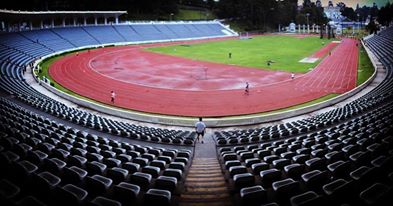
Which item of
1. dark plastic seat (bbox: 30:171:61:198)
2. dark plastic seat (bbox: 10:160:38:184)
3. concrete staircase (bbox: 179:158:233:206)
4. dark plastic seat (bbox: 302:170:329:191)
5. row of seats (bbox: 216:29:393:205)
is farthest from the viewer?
concrete staircase (bbox: 179:158:233:206)

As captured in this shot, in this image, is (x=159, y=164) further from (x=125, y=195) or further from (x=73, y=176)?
(x=125, y=195)

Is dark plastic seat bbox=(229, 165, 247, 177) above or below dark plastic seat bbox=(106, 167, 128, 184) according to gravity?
below

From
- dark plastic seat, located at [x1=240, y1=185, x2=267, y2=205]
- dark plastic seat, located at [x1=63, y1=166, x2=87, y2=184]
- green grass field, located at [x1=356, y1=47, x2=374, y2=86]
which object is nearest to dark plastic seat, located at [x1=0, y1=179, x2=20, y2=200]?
dark plastic seat, located at [x1=63, y1=166, x2=87, y2=184]

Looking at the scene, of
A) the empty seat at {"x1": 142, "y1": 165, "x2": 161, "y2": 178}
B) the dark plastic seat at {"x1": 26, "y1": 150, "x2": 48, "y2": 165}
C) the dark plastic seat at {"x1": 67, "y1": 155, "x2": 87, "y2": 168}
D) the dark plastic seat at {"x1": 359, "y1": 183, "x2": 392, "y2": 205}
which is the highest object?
the dark plastic seat at {"x1": 359, "y1": 183, "x2": 392, "y2": 205}

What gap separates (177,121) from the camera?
928 inches

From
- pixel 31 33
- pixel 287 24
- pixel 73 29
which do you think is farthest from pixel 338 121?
pixel 287 24

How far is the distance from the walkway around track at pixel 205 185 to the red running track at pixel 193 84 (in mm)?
13872

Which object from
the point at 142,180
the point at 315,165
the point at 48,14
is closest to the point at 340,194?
the point at 315,165

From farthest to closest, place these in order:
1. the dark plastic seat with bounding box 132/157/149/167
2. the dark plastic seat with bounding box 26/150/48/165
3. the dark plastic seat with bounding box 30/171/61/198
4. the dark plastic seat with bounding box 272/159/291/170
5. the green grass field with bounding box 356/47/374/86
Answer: the green grass field with bounding box 356/47/374/86, the dark plastic seat with bounding box 132/157/149/167, the dark plastic seat with bounding box 272/159/291/170, the dark plastic seat with bounding box 26/150/48/165, the dark plastic seat with bounding box 30/171/61/198

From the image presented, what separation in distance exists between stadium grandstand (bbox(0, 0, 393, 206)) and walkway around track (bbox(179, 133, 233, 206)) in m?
0.05

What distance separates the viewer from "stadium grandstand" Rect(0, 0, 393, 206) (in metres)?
7.00

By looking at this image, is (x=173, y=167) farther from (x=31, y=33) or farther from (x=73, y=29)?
(x=73, y=29)

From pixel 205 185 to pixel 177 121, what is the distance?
45.9 feet

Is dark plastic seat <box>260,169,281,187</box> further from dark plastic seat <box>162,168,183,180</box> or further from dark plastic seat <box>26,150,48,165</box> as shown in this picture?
dark plastic seat <box>26,150,48,165</box>
